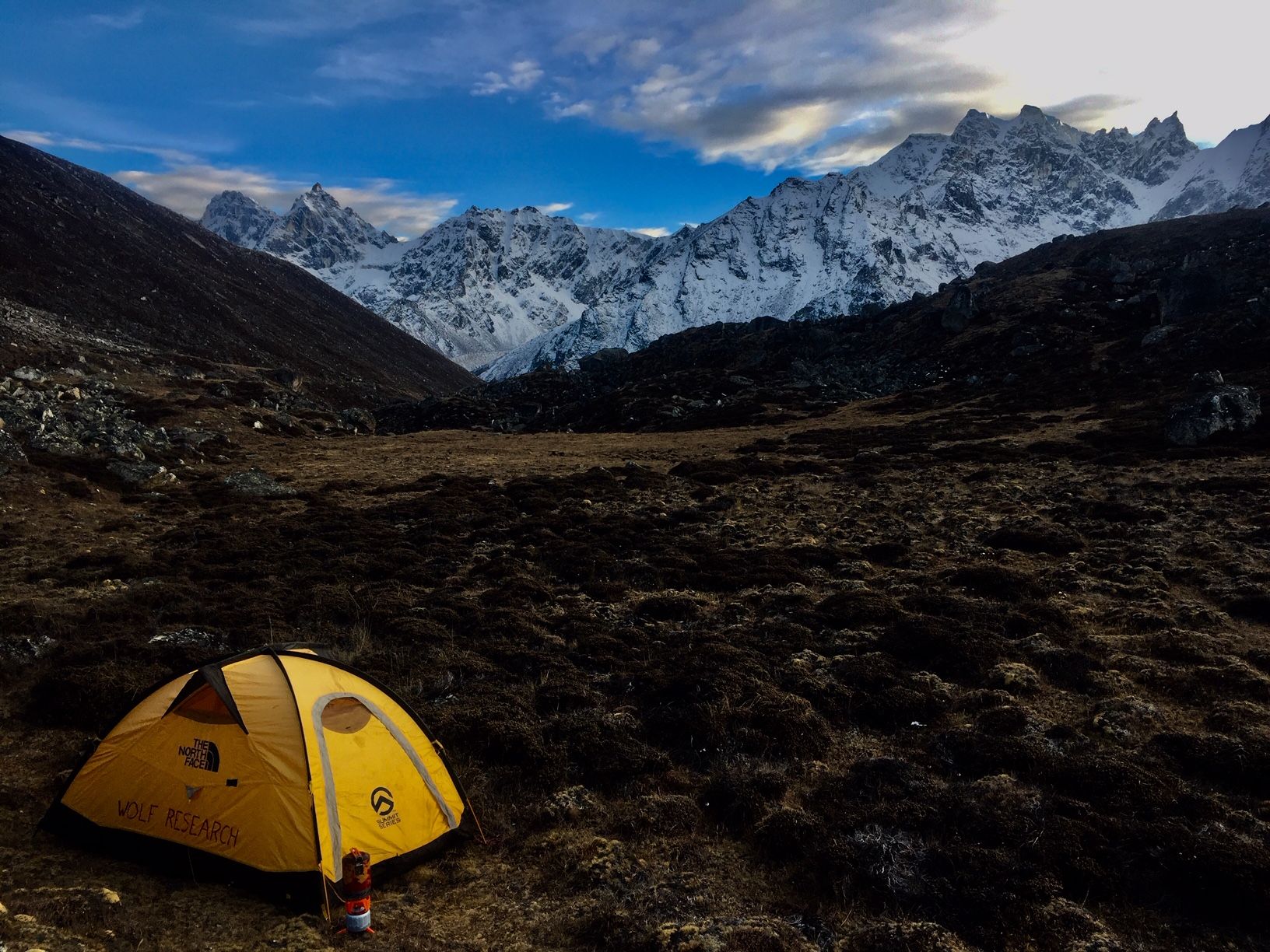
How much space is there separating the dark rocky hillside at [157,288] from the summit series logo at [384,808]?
89.3 meters

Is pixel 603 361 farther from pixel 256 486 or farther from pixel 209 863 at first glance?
pixel 209 863

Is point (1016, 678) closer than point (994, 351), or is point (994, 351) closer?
point (1016, 678)

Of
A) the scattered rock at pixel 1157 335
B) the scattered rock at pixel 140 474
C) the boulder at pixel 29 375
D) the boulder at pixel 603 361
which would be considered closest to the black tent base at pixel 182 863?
the scattered rock at pixel 140 474

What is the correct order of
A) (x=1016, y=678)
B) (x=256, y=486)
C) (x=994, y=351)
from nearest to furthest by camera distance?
(x=1016, y=678) → (x=256, y=486) → (x=994, y=351)

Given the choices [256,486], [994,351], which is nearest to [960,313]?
[994,351]

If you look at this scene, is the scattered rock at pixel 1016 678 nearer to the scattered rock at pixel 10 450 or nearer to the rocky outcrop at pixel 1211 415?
the rocky outcrop at pixel 1211 415

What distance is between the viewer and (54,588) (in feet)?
51.2

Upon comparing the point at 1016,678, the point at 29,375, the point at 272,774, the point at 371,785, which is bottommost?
the point at 1016,678

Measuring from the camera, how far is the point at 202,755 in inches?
308

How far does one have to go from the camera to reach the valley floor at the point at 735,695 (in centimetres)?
678

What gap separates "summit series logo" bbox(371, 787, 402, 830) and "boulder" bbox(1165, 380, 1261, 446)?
113 feet

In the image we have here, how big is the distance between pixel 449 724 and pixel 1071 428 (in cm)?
3860

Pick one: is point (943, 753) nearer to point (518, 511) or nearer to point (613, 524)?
point (613, 524)

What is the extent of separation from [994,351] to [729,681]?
6846 cm
